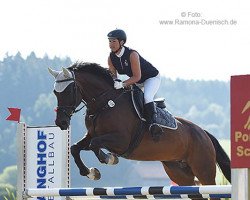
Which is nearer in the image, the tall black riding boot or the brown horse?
the brown horse

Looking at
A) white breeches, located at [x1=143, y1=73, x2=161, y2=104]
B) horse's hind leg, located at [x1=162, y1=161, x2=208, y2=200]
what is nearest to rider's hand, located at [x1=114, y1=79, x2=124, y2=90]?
white breeches, located at [x1=143, y1=73, x2=161, y2=104]

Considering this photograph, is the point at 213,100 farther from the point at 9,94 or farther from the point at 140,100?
the point at 140,100

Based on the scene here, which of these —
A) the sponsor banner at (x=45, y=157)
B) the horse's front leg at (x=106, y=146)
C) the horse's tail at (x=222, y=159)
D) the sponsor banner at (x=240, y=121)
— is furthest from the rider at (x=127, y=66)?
the sponsor banner at (x=240, y=121)

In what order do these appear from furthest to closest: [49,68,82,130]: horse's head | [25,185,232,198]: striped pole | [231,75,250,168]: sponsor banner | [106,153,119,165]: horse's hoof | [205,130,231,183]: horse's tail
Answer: [205,130,231,183]: horse's tail < [49,68,82,130]: horse's head < [106,153,119,165]: horse's hoof < [25,185,232,198]: striped pole < [231,75,250,168]: sponsor banner

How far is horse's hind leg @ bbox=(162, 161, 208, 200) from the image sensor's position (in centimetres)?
848

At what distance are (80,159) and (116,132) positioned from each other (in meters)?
0.40

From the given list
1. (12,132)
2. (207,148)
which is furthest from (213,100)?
(207,148)

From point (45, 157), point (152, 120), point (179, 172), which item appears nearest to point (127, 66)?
point (152, 120)

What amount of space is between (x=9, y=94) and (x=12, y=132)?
37.5 feet

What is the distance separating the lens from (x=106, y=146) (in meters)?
7.51

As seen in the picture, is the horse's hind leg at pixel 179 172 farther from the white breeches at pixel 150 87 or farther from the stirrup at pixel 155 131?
the white breeches at pixel 150 87

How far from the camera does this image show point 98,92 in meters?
7.88

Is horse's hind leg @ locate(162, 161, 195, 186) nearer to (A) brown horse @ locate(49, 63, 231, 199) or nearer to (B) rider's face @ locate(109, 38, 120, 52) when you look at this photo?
(A) brown horse @ locate(49, 63, 231, 199)

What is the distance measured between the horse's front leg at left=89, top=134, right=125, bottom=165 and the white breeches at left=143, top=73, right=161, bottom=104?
52 cm
